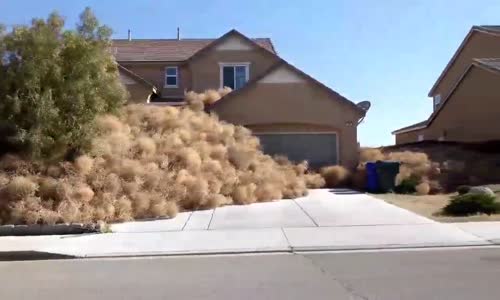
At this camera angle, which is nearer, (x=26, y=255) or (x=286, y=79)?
(x=26, y=255)

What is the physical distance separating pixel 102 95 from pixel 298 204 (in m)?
6.83

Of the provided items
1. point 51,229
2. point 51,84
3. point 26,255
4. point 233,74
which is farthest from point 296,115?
point 26,255

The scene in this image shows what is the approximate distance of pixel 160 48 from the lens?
39219 mm

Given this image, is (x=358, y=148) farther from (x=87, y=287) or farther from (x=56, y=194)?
(x=87, y=287)

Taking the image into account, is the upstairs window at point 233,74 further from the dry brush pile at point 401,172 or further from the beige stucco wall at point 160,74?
the dry brush pile at point 401,172

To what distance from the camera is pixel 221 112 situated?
2797 centimetres

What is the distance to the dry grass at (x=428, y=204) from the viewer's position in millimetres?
15695

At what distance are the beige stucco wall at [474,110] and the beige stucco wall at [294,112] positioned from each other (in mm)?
8183

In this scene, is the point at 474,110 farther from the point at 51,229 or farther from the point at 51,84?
the point at 51,229

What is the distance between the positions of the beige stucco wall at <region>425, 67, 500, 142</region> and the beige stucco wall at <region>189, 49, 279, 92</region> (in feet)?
34.6

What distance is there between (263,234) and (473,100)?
23313mm

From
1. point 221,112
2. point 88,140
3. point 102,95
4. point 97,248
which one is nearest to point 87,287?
point 97,248

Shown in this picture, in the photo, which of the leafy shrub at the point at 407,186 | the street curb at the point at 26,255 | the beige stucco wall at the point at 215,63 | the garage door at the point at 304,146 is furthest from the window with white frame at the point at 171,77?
the street curb at the point at 26,255

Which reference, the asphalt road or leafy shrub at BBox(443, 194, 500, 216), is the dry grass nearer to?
leafy shrub at BBox(443, 194, 500, 216)
